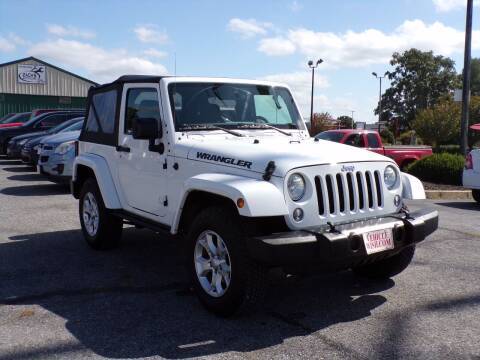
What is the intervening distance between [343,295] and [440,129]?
3325 cm

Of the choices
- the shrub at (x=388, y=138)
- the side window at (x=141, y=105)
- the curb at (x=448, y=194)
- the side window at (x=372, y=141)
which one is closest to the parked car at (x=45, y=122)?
the side window at (x=372, y=141)

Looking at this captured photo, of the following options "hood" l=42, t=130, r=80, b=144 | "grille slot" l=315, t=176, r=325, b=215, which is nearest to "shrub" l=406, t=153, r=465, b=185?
"hood" l=42, t=130, r=80, b=144

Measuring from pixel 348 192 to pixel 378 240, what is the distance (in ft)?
1.41

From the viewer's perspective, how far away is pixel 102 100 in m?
6.33

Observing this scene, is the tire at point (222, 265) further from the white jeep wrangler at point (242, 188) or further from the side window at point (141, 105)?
the side window at point (141, 105)

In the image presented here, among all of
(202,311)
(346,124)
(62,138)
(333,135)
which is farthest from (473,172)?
(346,124)

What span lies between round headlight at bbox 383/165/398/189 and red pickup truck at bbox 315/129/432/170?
1008 cm

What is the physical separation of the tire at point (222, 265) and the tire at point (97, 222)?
6.66ft

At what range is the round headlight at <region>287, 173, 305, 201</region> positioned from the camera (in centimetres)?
388

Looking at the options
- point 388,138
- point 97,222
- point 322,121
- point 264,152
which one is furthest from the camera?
point 388,138

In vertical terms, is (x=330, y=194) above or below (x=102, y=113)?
below

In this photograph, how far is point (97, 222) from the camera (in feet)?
20.1

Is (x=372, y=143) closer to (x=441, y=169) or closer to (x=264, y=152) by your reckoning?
(x=441, y=169)

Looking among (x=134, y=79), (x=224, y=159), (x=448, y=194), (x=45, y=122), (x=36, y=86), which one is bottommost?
(x=448, y=194)
